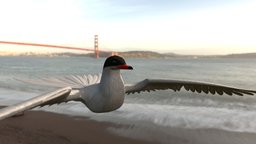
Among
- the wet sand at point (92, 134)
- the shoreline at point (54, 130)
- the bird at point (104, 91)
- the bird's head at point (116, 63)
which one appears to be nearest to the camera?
the bird at point (104, 91)

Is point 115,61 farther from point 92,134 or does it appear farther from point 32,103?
point 92,134

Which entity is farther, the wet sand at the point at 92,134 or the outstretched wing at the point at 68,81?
the wet sand at the point at 92,134

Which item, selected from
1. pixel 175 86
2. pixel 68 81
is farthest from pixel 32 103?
pixel 175 86

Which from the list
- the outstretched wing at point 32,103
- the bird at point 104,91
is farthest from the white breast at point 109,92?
the outstretched wing at point 32,103

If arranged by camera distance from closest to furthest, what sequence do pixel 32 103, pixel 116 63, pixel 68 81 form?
pixel 32 103 < pixel 116 63 < pixel 68 81

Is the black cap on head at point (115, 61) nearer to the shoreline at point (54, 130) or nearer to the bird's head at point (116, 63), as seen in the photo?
the bird's head at point (116, 63)

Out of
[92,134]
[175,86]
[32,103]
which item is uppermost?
[32,103]

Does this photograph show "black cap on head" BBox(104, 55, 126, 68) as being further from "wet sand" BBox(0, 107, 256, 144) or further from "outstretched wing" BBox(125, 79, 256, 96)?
"wet sand" BBox(0, 107, 256, 144)

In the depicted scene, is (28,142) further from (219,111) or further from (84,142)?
(219,111)

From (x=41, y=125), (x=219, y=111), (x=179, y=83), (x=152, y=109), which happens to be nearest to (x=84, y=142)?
(x=41, y=125)

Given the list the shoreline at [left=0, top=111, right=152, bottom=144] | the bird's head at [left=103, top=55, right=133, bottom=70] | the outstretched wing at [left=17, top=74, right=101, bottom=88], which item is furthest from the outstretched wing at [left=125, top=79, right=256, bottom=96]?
the shoreline at [left=0, top=111, right=152, bottom=144]
